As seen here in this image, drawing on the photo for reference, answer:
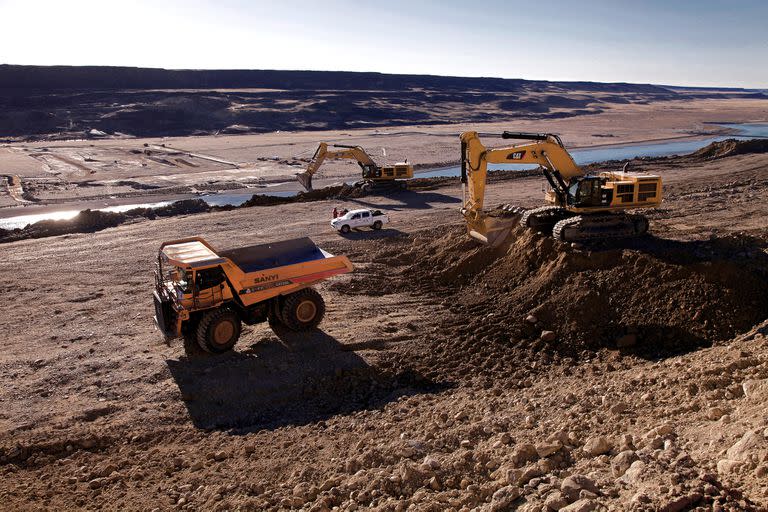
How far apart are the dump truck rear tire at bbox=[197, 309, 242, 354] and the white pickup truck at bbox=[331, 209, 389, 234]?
11.6 meters

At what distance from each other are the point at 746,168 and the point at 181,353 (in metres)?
32.5

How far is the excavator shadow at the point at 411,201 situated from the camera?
94.3 feet

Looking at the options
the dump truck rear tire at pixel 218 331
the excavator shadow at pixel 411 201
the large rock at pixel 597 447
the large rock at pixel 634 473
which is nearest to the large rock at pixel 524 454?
the large rock at pixel 597 447

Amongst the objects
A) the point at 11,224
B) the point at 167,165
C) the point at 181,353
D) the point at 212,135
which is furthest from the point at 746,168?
the point at 212,135

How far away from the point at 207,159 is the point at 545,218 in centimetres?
Result: 4386

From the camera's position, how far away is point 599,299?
Result: 39.9 feet

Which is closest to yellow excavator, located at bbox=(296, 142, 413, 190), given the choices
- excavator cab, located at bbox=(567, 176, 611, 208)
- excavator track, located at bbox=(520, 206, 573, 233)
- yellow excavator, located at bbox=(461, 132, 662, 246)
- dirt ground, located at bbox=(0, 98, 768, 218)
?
dirt ground, located at bbox=(0, 98, 768, 218)

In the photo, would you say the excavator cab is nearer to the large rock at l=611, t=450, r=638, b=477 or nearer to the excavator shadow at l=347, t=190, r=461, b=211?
the large rock at l=611, t=450, r=638, b=477

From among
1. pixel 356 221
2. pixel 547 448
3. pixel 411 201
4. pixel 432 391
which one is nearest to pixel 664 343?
pixel 432 391

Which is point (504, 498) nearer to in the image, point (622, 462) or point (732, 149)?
point (622, 462)

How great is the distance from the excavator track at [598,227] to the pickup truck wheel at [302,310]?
6362 mm

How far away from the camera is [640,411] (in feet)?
25.6

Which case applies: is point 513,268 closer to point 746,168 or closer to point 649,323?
point 649,323

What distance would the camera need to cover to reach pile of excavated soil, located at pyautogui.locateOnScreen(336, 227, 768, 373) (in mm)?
10891
